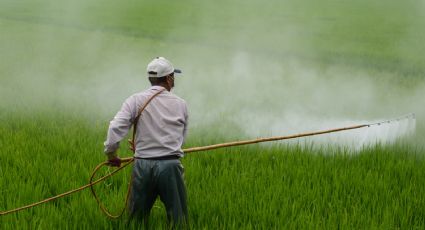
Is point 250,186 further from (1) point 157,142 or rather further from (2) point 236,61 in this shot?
(2) point 236,61

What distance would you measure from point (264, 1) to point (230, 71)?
1226 centimetres

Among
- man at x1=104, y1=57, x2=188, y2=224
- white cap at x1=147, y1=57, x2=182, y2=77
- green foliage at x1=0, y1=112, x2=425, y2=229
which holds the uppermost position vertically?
white cap at x1=147, y1=57, x2=182, y2=77

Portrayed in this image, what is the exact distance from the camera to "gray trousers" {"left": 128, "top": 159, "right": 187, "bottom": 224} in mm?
2971

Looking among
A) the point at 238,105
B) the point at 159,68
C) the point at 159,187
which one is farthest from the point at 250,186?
the point at 238,105

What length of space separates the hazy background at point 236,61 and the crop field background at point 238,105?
5 centimetres

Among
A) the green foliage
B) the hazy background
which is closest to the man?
the green foliage

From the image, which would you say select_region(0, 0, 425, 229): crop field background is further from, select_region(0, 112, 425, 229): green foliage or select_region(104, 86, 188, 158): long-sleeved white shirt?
select_region(104, 86, 188, 158): long-sleeved white shirt

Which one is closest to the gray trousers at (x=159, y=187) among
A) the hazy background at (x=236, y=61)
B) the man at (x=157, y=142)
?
the man at (x=157, y=142)

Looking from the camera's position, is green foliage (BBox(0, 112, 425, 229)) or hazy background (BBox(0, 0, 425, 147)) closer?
green foliage (BBox(0, 112, 425, 229))

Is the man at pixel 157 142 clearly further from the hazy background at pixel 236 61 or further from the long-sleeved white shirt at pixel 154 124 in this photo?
the hazy background at pixel 236 61

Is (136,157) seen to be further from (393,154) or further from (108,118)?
(108,118)

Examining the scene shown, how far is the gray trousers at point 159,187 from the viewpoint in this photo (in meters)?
2.97

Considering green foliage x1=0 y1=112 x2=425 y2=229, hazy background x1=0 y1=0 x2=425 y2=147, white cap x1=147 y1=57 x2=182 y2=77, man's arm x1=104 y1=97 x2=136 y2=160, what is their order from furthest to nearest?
hazy background x1=0 y1=0 x2=425 y2=147 → green foliage x1=0 y1=112 x2=425 y2=229 → white cap x1=147 y1=57 x2=182 y2=77 → man's arm x1=104 y1=97 x2=136 y2=160

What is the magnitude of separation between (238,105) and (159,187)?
475 cm
